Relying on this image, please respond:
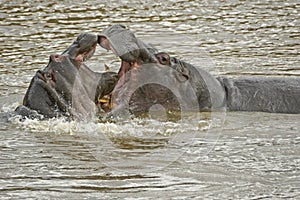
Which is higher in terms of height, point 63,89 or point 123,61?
point 123,61

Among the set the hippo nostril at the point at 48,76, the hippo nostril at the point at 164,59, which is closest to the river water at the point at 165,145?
the hippo nostril at the point at 48,76

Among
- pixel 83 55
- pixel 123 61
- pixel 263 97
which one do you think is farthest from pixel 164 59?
pixel 263 97

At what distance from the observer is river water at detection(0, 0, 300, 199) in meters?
5.74

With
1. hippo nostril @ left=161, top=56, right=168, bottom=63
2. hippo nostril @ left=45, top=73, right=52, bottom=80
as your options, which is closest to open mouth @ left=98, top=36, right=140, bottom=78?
hippo nostril @ left=161, top=56, right=168, bottom=63

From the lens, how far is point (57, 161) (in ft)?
21.0

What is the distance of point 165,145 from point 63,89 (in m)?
1.13

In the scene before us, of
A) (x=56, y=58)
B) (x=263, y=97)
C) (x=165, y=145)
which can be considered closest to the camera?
(x=165, y=145)

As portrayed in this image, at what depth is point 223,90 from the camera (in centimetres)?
789

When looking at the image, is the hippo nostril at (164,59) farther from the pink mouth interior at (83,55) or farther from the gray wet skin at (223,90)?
the pink mouth interior at (83,55)

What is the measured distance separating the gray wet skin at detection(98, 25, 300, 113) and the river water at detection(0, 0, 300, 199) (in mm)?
150

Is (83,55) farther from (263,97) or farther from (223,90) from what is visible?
(263,97)

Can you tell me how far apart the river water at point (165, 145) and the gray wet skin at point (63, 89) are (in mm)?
124

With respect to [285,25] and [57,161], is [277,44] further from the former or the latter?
[57,161]

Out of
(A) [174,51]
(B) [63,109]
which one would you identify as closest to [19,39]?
(A) [174,51]
